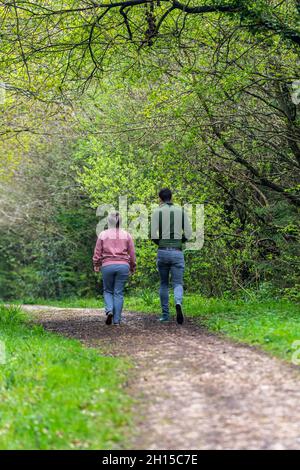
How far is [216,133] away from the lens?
57.8ft

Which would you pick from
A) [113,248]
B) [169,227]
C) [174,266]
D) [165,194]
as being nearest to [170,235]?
[169,227]

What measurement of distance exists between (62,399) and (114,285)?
256 inches

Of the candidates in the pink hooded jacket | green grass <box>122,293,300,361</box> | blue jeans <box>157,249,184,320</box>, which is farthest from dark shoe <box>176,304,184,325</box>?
the pink hooded jacket

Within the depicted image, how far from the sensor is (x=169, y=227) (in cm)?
A: 1332

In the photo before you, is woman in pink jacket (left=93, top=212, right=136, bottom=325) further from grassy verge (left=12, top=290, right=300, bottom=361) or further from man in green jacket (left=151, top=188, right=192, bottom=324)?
grassy verge (left=12, top=290, right=300, bottom=361)

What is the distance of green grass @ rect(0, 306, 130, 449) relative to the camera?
19.9 feet

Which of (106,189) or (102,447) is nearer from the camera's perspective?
(102,447)

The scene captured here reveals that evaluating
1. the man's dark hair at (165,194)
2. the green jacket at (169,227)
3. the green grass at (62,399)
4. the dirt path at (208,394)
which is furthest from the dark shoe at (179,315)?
the green grass at (62,399)

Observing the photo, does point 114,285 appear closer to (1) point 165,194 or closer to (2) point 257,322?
(1) point 165,194

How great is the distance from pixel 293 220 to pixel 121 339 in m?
7.10

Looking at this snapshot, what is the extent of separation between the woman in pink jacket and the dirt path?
7.37 feet

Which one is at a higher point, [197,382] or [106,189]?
[106,189]

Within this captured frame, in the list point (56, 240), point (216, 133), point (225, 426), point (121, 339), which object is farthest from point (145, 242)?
point (225, 426)
